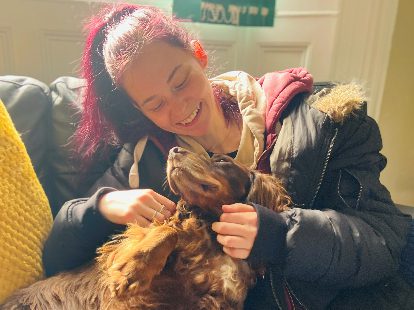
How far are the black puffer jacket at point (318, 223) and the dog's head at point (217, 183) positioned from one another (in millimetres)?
56

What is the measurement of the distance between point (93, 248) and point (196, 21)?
4.13ft

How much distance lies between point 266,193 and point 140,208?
305 mm

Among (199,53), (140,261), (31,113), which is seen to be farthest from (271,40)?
(140,261)

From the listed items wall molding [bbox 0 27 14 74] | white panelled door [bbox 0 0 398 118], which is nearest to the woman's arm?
white panelled door [bbox 0 0 398 118]

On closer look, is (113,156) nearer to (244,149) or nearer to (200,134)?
(200,134)

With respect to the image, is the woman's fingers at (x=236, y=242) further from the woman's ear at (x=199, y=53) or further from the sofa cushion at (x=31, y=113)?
the sofa cushion at (x=31, y=113)

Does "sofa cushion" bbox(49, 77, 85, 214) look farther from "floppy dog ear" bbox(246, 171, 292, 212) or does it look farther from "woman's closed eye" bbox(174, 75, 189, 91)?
"floppy dog ear" bbox(246, 171, 292, 212)

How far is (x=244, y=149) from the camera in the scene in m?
1.18

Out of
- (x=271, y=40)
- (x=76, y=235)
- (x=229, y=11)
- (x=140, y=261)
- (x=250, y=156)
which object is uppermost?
(x=229, y=11)

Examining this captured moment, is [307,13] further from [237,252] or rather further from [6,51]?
[237,252]

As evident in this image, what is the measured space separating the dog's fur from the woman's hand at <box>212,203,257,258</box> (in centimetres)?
6

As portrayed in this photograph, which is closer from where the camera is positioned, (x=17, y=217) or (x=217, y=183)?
(x=217, y=183)

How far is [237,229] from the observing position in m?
0.92

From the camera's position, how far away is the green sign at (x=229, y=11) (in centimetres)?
199
